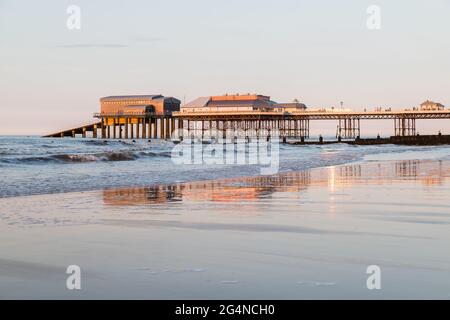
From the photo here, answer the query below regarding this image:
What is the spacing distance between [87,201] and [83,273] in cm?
592

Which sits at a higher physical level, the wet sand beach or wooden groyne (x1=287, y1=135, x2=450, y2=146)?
the wet sand beach

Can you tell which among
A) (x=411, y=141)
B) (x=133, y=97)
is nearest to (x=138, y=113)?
(x=133, y=97)

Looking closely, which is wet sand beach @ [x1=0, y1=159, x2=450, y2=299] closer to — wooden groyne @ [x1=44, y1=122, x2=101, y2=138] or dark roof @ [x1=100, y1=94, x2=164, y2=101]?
dark roof @ [x1=100, y1=94, x2=164, y2=101]

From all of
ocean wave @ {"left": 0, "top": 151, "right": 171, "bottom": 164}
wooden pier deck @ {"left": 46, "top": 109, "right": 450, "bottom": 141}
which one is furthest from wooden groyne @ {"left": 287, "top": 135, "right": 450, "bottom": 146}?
ocean wave @ {"left": 0, "top": 151, "right": 171, "bottom": 164}

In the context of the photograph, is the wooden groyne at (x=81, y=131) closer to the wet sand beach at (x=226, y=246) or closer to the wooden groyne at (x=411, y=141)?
the wooden groyne at (x=411, y=141)

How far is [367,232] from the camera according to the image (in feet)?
22.7

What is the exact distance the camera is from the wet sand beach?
176 inches

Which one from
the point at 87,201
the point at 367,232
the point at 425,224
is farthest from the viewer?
the point at 87,201

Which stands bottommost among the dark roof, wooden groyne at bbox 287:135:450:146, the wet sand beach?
wooden groyne at bbox 287:135:450:146

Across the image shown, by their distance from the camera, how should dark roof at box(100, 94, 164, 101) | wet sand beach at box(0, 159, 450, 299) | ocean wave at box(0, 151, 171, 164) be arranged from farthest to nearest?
dark roof at box(100, 94, 164, 101)
ocean wave at box(0, 151, 171, 164)
wet sand beach at box(0, 159, 450, 299)

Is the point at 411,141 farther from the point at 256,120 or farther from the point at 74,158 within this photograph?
the point at 74,158

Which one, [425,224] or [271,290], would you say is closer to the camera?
[271,290]
